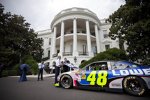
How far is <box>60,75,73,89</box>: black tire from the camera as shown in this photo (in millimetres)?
6117

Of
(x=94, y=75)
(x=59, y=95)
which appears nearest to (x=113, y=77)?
(x=94, y=75)

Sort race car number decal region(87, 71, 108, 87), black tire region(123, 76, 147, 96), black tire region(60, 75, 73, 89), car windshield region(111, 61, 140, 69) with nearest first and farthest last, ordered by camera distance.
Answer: black tire region(123, 76, 147, 96)
car windshield region(111, 61, 140, 69)
race car number decal region(87, 71, 108, 87)
black tire region(60, 75, 73, 89)

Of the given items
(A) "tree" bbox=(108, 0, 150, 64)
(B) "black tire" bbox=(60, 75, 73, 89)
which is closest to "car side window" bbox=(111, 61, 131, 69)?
(B) "black tire" bbox=(60, 75, 73, 89)

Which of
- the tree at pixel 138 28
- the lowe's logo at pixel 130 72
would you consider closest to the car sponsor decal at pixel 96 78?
the lowe's logo at pixel 130 72

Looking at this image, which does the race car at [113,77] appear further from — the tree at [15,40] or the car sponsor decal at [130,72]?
the tree at [15,40]

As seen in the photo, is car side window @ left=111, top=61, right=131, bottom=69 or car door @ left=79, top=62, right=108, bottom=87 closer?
car side window @ left=111, top=61, right=131, bottom=69

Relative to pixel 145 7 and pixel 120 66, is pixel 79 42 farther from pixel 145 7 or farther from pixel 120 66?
pixel 120 66

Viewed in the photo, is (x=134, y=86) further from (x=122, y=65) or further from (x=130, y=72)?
(x=122, y=65)

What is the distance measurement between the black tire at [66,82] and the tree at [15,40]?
55.3ft

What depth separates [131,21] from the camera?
9875mm

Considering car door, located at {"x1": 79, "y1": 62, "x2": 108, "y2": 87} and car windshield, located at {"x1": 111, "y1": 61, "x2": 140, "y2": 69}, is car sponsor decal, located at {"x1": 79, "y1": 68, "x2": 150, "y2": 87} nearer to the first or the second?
car door, located at {"x1": 79, "y1": 62, "x2": 108, "y2": 87}

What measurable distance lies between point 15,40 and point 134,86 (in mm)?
23181

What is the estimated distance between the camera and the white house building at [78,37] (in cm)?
2533

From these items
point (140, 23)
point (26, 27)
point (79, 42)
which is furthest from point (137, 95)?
point (26, 27)
